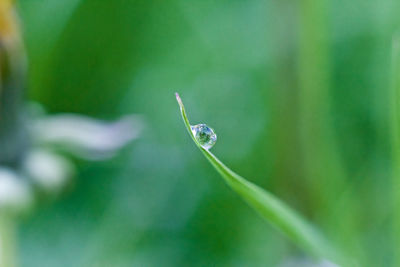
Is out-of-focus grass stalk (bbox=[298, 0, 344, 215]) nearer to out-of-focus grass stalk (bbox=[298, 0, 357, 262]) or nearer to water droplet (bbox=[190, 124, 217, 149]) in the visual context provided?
out-of-focus grass stalk (bbox=[298, 0, 357, 262])

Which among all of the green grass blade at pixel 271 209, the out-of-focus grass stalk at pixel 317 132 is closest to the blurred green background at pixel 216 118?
the out-of-focus grass stalk at pixel 317 132

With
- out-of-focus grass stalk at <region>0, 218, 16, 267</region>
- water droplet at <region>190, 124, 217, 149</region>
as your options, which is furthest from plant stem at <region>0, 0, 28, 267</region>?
water droplet at <region>190, 124, 217, 149</region>

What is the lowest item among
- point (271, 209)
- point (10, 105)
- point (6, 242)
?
point (6, 242)

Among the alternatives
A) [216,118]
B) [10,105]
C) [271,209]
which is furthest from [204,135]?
[216,118]

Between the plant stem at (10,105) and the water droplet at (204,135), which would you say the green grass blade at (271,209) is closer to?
the water droplet at (204,135)

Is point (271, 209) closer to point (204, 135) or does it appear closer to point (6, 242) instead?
point (204, 135)

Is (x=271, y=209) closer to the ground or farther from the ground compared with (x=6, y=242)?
farther from the ground

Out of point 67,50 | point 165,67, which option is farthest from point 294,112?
point 67,50
